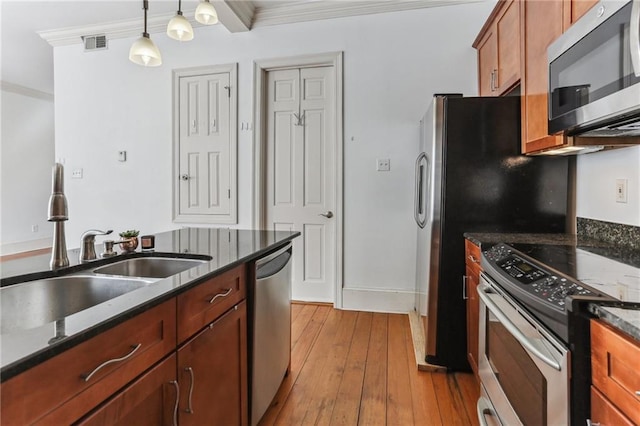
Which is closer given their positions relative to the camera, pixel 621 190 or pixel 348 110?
pixel 621 190

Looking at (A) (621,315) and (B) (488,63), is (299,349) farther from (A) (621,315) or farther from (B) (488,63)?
(B) (488,63)

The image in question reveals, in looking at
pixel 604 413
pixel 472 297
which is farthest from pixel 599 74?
pixel 472 297

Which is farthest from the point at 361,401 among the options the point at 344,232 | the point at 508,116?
the point at 508,116

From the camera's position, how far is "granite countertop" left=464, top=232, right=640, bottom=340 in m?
0.75

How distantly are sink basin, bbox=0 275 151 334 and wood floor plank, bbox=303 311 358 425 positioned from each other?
1124 millimetres

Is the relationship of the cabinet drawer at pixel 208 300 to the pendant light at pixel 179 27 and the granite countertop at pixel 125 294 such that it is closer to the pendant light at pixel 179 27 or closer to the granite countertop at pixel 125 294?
the granite countertop at pixel 125 294

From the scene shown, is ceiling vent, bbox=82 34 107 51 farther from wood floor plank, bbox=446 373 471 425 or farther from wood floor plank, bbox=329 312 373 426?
wood floor plank, bbox=446 373 471 425

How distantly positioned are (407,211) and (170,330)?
8.31ft

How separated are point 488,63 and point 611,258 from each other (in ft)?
6.27

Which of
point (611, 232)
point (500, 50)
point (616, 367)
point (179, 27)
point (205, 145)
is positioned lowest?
point (616, 367)

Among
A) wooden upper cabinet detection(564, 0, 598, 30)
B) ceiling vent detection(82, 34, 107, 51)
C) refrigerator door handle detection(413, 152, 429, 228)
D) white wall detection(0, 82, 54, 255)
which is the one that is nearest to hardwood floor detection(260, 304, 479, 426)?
refrigerator door handle detection(413, 152, 429, 228)

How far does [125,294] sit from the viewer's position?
2.95 ft

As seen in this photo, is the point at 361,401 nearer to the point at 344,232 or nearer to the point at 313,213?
the point at 344,232

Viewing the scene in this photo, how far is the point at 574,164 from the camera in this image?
2.03 meters
